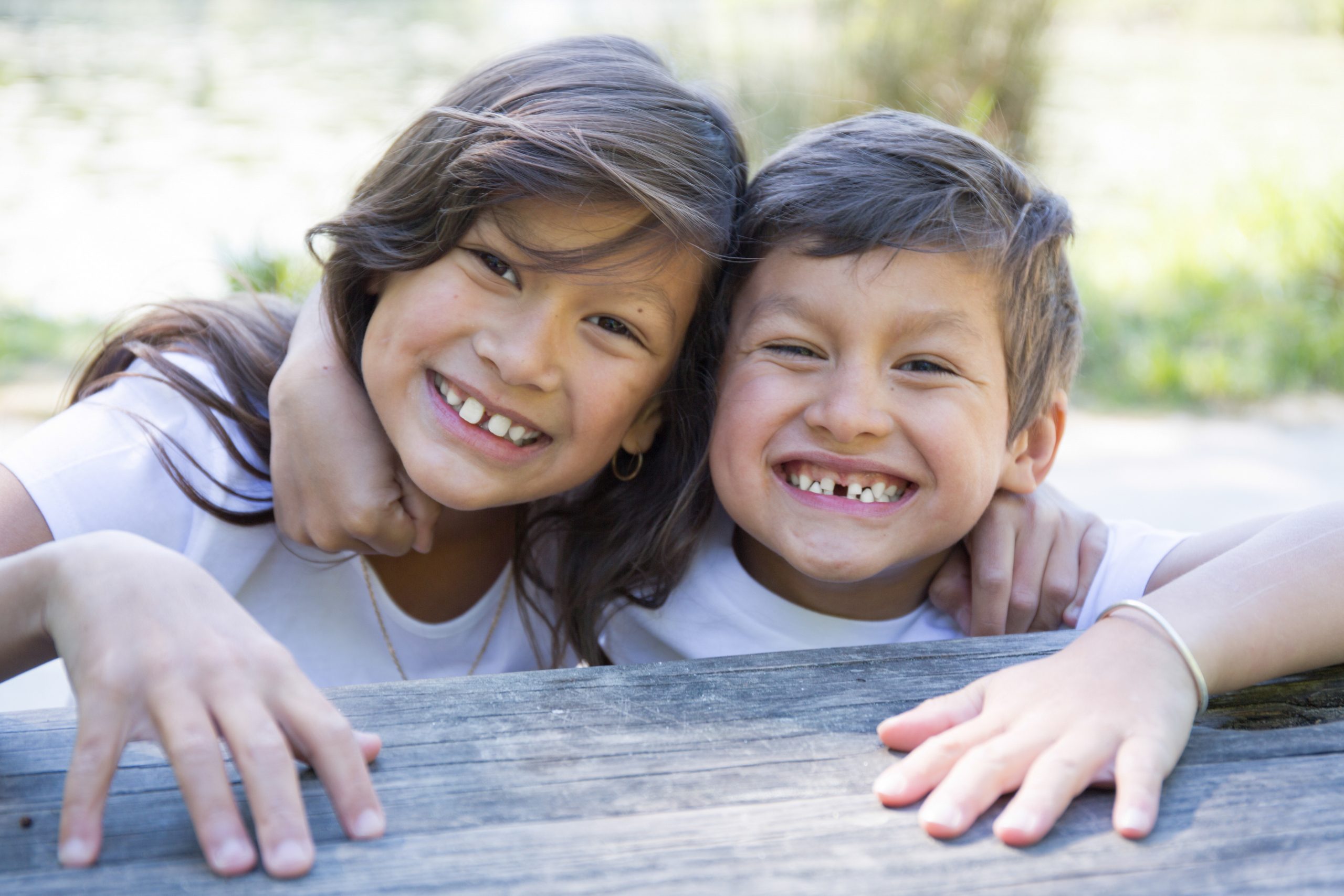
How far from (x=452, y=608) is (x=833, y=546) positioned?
2.41ft

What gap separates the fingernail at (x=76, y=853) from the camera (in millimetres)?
899

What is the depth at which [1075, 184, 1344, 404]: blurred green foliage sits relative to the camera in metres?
5.26

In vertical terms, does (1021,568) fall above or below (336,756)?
below

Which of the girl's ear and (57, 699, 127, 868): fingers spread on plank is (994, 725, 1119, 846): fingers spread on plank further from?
the girl's ear

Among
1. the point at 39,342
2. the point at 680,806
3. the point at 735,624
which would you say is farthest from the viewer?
the point at 39,342

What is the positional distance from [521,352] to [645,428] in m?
0.33

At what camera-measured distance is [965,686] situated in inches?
49.3

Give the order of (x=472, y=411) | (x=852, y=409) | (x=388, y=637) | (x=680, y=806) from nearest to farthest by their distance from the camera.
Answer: (x=680, y=806), (x=852, y=409), (x=472, y=411), (x=388, y=637)

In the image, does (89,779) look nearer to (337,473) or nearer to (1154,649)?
(337,473)

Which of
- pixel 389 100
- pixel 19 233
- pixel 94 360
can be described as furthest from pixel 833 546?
pixel 389 100

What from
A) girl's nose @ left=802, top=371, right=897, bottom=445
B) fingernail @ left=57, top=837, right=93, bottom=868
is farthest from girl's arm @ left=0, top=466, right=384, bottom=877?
girl's nose @ left=802, top=371, right=897, bottom=445

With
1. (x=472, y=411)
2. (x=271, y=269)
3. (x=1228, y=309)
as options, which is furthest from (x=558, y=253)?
(x=1228, y=309)

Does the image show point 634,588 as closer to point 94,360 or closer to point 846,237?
point 846,237

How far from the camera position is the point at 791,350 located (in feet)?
5.65
